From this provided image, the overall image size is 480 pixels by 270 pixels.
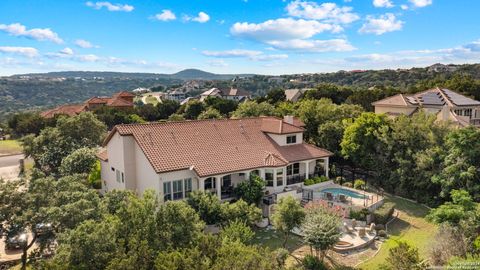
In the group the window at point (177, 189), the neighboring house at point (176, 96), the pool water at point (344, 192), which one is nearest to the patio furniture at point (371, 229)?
the pool water at point (344, 192)

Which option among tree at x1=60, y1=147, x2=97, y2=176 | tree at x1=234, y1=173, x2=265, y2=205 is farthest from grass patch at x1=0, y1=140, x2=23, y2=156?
tree at x1=234, y1=173, x2=265, y2=205

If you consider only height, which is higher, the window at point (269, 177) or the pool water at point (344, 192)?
the window at point (269, 177)

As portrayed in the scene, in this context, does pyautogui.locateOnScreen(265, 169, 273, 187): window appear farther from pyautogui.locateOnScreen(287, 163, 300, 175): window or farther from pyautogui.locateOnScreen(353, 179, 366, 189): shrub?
pyautogui.locateOnScreen(353, 179, 366, 189): shrub

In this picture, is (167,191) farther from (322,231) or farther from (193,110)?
(193,110)

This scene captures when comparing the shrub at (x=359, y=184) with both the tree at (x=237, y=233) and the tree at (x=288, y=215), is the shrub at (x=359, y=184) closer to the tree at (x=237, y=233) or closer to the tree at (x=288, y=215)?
the tree at (x=288, y=215)

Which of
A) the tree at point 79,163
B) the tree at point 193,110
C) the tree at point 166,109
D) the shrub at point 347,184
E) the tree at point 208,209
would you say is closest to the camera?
the tree at point 208,209

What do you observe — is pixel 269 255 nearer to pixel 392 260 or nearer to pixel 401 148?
pixel 392 260
